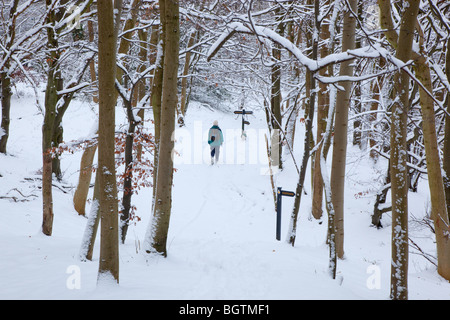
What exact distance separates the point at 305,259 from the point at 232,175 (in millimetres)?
8973

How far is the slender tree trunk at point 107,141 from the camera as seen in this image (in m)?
3.40

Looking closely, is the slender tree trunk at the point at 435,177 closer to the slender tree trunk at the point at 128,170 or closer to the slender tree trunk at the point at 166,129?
the slender tree trunk at the point at 166,129

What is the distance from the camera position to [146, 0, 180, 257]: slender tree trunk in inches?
190

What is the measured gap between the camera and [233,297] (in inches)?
147

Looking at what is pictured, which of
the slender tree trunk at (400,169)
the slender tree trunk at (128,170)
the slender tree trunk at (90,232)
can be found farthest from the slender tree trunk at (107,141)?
the slender tree trunk at (400,169)

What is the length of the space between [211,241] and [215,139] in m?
8.57

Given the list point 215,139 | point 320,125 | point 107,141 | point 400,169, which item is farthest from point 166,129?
point 215,139

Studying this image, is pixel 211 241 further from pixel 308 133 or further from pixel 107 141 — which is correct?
pixel 107 141

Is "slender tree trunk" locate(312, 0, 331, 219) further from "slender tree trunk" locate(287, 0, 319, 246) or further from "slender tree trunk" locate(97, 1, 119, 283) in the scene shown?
"slender tree trunk" locate(97, 1, 119, 283)

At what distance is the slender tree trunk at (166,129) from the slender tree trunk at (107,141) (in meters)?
1.36

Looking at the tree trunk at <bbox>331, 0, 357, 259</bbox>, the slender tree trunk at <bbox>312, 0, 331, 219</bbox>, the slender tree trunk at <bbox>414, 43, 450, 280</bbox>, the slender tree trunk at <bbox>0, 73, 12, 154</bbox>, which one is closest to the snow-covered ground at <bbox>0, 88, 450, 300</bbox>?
the slender tree trunk at <bbox>312, 0, 331, 219</bbox>

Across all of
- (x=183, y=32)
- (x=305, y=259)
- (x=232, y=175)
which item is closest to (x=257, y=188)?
(x=232, y=175)

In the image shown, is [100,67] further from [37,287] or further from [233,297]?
[233,297]
